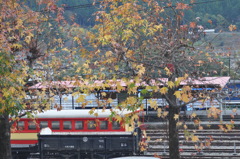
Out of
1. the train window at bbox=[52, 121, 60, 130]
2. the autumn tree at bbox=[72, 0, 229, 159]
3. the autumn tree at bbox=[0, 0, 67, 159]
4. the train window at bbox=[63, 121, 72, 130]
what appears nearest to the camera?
the autumn tree at bbox=[72, 0, 229, 159]

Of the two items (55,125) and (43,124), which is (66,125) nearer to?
(55,125)

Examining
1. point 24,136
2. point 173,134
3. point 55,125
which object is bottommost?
point 24,136

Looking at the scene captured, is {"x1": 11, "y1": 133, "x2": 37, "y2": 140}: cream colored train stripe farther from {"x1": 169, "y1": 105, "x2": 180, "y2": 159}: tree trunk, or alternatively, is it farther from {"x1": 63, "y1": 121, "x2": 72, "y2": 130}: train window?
{"x1": 169, "y1": 105, "x2": 180, "y2": 159}: tree trunk

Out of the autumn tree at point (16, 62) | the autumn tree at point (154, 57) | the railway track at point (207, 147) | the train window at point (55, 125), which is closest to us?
the autumn tree at point (154, 57)

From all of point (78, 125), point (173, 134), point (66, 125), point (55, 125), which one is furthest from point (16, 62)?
point (55, 125)

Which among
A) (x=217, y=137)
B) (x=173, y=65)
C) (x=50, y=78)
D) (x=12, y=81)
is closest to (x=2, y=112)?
(x=12, y=81)

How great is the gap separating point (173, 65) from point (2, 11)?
229 inches

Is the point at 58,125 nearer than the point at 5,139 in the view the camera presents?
No

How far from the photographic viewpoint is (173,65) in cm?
901

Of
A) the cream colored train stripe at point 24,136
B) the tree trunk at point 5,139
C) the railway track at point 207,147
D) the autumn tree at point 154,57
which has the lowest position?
the railway track at point 207,147

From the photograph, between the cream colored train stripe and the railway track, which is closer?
the railway track

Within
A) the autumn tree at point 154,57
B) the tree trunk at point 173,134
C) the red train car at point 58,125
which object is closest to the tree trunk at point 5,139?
the autumn tree at point 154,57

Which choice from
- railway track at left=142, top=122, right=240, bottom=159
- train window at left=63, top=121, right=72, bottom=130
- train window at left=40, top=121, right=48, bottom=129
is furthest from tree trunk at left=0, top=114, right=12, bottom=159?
train window at left=40, top=121, right=48, bottom=129

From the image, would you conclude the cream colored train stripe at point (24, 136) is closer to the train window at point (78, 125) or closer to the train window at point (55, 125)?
the train window at point (55, 125)
